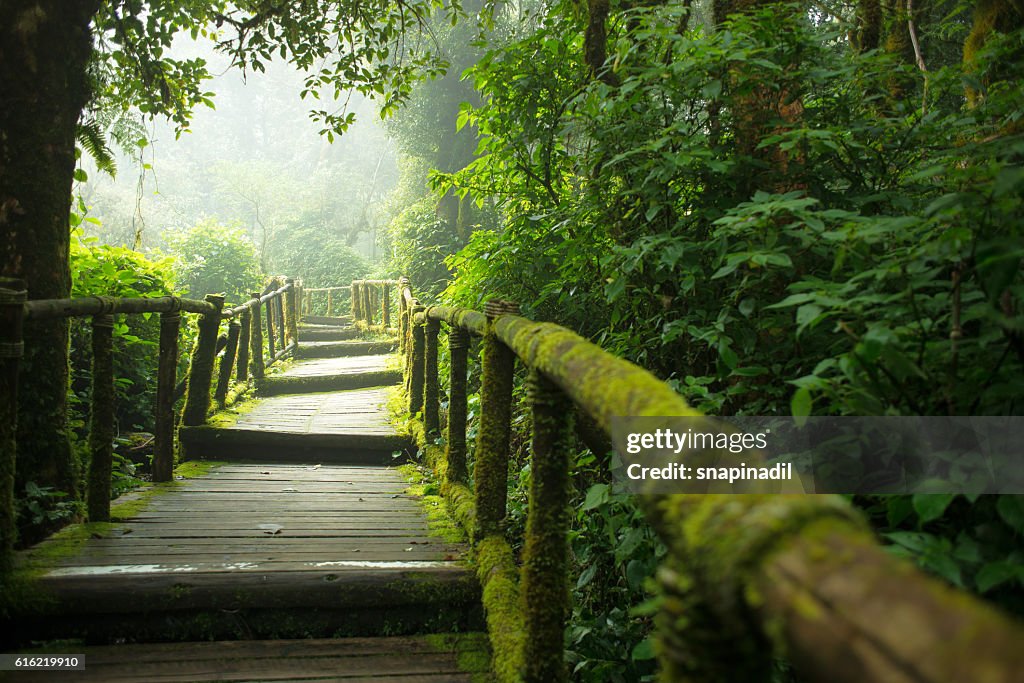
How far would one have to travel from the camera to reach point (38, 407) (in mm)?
3215

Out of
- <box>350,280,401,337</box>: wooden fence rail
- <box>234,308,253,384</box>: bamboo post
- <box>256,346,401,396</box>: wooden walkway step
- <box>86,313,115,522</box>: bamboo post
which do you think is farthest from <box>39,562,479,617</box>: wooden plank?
<box>350,280,401,337</box>: wooden fence rail

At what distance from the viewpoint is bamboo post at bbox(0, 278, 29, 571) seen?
2.56m

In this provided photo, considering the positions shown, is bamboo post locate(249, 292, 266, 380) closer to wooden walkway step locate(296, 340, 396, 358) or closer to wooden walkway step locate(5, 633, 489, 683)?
wooden walkway step locate(296, 340, 396, 358)

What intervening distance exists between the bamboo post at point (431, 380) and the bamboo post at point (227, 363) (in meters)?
2.29

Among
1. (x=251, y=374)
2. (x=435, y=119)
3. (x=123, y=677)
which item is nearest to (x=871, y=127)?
(x=123, y=677)

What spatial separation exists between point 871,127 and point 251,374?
282 inches

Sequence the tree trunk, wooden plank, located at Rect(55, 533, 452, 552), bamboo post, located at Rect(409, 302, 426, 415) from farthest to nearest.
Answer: bamboo post, located at Rect(409, 302, 426, 415)
the tree trunk
wooden plank, located at Rect(55, 533, 452, 552)

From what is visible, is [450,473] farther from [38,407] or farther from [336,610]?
[38,407]

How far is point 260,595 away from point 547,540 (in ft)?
4.23

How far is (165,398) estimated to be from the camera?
4031 mm

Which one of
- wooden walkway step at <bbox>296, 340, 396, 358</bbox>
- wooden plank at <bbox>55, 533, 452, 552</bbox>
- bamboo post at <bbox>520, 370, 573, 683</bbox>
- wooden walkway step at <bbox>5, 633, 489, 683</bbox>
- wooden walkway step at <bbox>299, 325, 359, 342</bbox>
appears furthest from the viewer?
wooden walkway step at <bbox>299, 325, 359, 342</bbox>

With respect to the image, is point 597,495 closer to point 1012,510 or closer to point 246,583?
point 1012,510

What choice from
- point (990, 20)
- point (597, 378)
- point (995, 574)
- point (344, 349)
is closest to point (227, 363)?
point (344, 349)

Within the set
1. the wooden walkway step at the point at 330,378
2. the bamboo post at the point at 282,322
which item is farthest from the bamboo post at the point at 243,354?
the bamboo post at the point at 282,322
